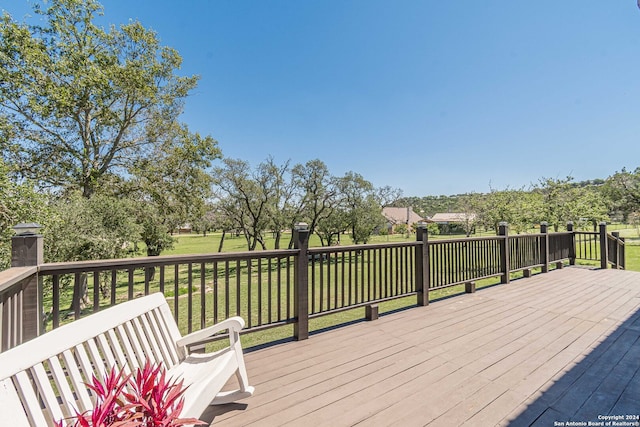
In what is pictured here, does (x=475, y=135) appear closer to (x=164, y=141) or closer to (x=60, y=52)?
(x=164, y=141)

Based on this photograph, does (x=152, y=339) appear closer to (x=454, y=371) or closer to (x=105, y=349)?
(x=105, y=349)

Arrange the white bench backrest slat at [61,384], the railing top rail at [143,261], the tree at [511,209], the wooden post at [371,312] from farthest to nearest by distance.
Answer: the tree at [511,209] < the wooden post at [371,312] < the railing top rail at [143,261] < the white bench backrest slat at [61,384]

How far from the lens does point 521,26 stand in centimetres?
664

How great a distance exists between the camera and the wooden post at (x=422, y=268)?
3.98 meters

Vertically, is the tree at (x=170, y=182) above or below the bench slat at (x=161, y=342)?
above

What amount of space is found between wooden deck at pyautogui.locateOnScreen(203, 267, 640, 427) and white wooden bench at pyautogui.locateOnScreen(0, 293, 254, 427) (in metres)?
0.37

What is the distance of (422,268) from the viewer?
158 inches

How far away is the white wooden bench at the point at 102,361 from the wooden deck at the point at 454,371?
14.7 inches

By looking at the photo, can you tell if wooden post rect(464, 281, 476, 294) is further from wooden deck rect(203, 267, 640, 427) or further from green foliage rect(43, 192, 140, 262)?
green foliage rect(43, 192, 140, 262)

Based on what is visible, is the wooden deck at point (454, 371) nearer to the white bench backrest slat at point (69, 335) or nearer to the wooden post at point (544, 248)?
the white bench backrest slat at point (69, 335)

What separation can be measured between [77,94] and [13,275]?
38.0 feet

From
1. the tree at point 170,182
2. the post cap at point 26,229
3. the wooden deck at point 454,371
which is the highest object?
the tree at point 170,182

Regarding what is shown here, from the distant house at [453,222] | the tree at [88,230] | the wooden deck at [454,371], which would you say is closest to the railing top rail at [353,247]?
the wooden deck at [454,371]

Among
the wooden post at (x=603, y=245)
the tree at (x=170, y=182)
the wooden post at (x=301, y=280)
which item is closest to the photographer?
the wooden post at (x=301, y=280)
